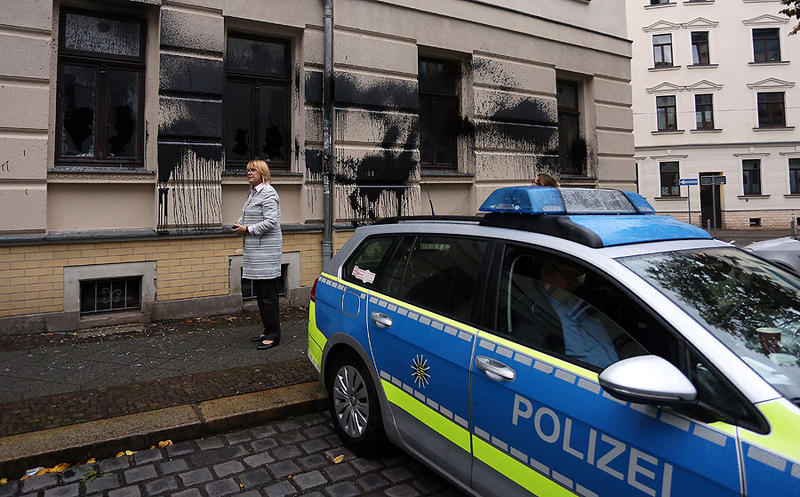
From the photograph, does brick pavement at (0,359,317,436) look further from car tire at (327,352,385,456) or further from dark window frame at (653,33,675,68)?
dark window frame at (653,33,675,68)

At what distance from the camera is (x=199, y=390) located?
4191 mm

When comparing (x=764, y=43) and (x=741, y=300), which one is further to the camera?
(x=764, y=43)

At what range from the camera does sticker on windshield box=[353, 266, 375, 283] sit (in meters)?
3.39

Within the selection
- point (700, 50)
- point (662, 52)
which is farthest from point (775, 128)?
point (662, 52)

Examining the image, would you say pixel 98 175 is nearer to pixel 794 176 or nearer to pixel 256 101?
pixel 256 101

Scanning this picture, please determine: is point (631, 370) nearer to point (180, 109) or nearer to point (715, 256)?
point (715, 256)

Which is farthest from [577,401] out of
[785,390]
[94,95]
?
[94,95]

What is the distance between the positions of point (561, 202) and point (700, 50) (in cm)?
3486

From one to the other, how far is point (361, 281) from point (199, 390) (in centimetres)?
186

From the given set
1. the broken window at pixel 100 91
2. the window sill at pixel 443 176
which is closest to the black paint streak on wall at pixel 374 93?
the window sill at pixel 443 176

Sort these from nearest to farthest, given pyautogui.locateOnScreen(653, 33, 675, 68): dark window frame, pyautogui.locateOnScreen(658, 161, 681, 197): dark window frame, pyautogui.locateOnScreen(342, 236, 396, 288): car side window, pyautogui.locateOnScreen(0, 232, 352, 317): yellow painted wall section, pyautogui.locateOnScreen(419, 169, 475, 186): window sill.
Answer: pyautogui.locateOnScreen(342, 236, 396, 288): car side window
pyautogui.locateOnScreen(0, 232, 352, 317): yellow painted wall section
pyautogui.locateOnScreen(419, 169, 475, 186): window sill
pyautogui.locateOnScreen(658, 161, 681, 197): dark window frame
pyautogui.locateOnScreen(653, 33, 675, 68): dark window frame

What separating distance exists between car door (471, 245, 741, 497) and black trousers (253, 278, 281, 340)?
3464 millimetres

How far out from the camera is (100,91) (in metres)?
6.41

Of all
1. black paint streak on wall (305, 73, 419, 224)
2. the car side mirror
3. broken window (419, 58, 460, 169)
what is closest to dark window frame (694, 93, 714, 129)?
broken window (419, 58, 460, 169)
